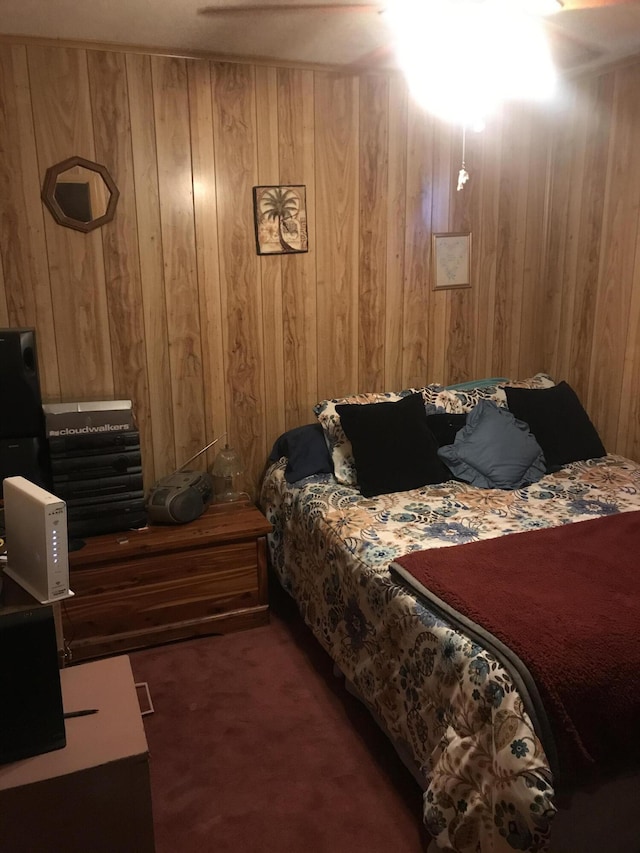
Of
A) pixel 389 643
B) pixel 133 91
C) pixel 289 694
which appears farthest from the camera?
pixel 133 91

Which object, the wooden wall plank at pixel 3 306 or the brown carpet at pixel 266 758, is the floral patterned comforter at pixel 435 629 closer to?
the brown carpet at pixel 266 758

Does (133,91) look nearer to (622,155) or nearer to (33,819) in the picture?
(622,155)

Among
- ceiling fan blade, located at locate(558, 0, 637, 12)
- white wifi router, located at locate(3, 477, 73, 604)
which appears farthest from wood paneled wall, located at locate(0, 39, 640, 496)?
white wifi router, located at locate(3, 477, 73, 604)

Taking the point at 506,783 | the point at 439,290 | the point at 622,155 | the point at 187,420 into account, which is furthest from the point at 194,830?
the point at 622,155

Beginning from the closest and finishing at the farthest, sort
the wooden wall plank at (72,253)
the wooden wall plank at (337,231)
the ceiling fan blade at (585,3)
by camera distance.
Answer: the ceiling fan blade at (585,3)
the wooden wall plank at (72,253)
the wooden wall plank at (337,231)

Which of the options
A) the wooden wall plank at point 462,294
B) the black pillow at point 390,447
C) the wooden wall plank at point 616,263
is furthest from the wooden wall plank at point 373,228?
the wooden wall plank at point 616,263

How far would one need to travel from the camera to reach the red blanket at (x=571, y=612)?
1541 millimetres

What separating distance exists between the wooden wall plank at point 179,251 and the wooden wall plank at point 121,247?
128 millimetres

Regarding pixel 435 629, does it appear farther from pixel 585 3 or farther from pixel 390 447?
pixel 585 3

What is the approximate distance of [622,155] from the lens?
10.3ft

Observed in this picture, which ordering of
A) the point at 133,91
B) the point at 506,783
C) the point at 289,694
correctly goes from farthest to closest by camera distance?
1. the point at 133,91
2. the point at 289,694
3. the point at 506,783

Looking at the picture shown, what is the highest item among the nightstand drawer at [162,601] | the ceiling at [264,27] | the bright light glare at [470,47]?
the ceiling at [264,27]

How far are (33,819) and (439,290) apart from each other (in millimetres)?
2843

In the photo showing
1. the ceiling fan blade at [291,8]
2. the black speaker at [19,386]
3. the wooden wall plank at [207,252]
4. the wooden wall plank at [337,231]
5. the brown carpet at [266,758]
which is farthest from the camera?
the wooden wall plank at [337,231]
